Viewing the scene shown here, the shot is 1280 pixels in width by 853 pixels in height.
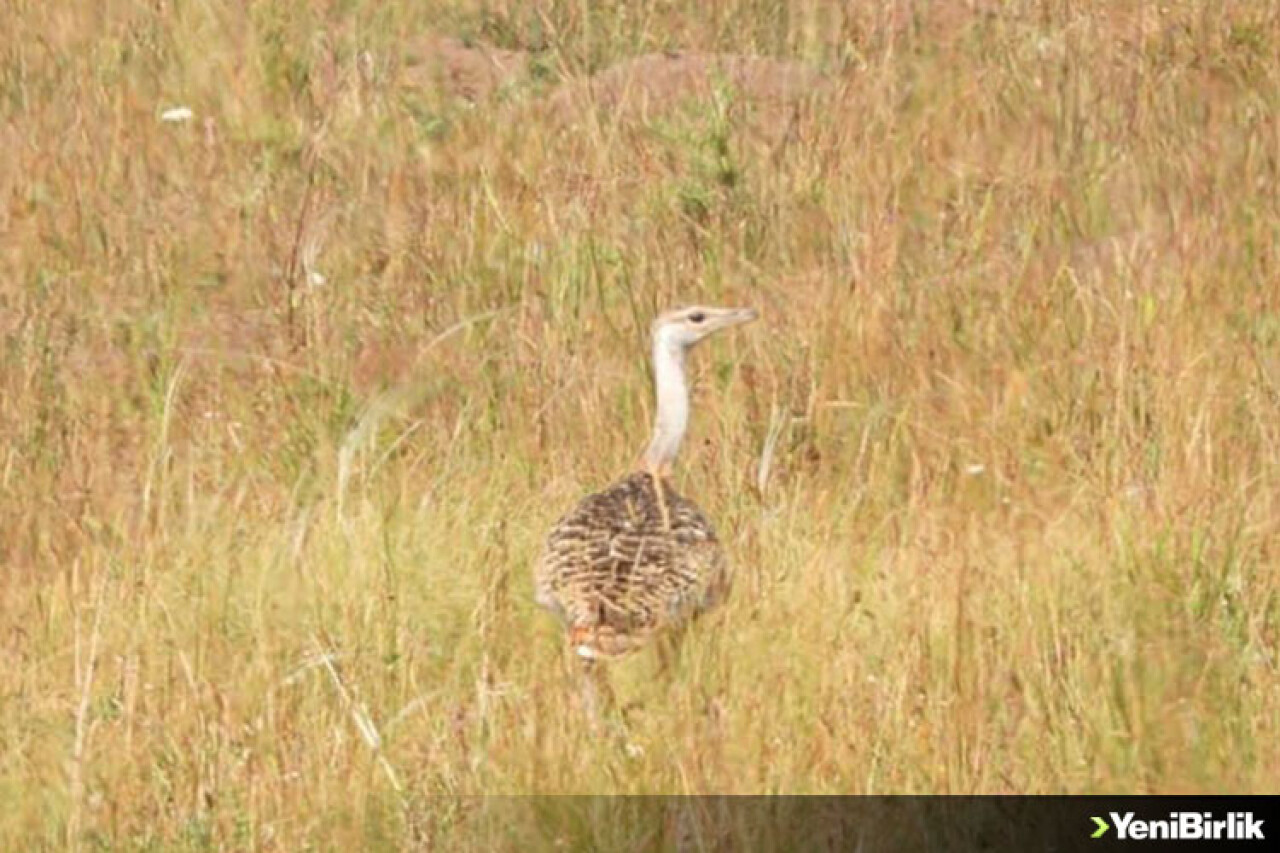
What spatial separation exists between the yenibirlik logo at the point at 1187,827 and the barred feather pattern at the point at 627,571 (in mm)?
1228

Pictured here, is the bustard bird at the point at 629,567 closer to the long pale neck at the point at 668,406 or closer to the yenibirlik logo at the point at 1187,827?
the long pale neck at the point at 668,406

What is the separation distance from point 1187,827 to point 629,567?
1502 millimetres

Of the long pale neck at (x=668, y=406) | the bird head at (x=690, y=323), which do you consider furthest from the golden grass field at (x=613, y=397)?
the bird head at (x=690, y=323)

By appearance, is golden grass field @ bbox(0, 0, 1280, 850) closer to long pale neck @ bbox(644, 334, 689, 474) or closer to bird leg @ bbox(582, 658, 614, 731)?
bird leg @ bbox(582, 658, 614, 731)

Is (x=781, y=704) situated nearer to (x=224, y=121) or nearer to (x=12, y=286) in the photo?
(x=12, y=286)

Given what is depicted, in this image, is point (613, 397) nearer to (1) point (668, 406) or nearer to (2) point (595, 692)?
(1) point (668, 406)

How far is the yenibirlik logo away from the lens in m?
5.36

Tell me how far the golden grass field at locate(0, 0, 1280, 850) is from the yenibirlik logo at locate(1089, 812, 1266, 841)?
11 cm

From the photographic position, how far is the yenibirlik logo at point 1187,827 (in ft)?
17.6

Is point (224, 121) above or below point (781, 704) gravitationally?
above

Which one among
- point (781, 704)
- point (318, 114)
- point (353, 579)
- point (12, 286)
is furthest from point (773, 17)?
point (781, 704)

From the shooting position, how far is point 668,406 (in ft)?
24.0

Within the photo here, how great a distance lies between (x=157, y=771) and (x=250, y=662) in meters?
0.63

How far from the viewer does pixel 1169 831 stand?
213 inches
